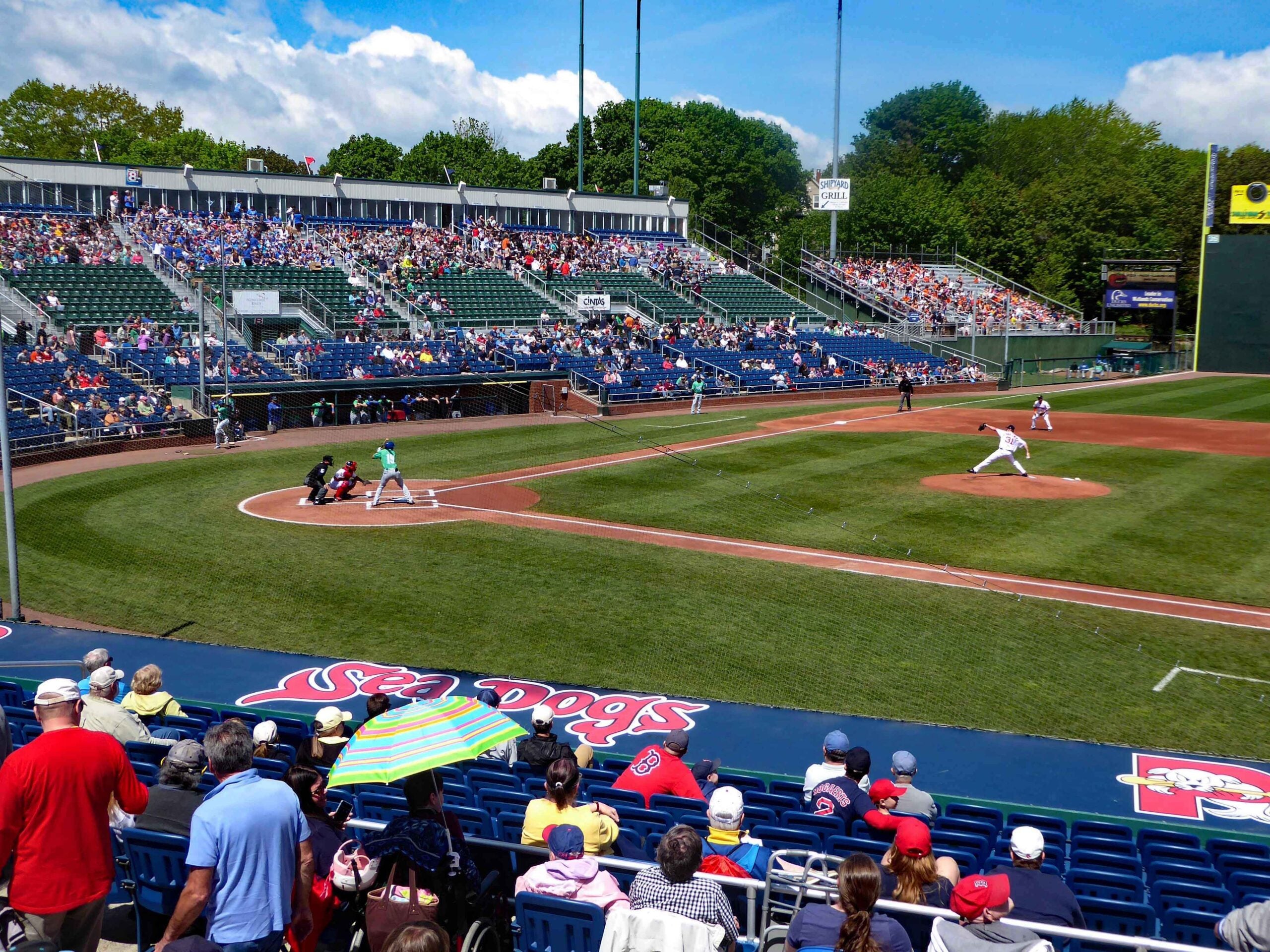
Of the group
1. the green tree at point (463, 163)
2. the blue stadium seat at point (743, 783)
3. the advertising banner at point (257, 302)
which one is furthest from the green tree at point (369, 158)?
the blue stadium seat at point (743, 783)

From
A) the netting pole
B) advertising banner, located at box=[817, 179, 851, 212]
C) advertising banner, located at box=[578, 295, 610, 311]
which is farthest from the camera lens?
advertising banner, located at box=[817, 179, 851, 212]

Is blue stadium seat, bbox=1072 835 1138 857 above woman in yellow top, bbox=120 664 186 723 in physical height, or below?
below

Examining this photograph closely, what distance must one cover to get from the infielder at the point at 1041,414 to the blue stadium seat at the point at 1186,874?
29224mm

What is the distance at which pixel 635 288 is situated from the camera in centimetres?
5728

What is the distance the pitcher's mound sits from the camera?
25.7 meters

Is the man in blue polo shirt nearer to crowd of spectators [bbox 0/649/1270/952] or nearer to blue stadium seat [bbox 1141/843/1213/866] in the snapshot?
crowd of spectators [bbox 0/649/1270/952]

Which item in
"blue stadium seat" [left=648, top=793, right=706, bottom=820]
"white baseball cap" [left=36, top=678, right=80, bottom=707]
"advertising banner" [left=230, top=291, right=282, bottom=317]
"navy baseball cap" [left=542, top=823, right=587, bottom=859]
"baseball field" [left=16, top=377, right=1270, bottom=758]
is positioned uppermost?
"advertising banner" [left=230, top=291, right=282, bottom=317]

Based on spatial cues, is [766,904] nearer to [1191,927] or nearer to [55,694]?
[1191,927]

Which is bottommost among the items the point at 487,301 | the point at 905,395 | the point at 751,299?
the point at 905,395

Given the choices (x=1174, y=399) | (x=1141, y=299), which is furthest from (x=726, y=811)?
(x=1141, y=299)

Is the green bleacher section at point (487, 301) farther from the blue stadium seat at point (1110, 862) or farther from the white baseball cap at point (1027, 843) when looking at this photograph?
the white baseball cap at point (1027, 843)

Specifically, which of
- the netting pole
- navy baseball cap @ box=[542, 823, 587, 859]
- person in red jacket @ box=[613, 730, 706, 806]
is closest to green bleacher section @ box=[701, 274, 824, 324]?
the netting pole

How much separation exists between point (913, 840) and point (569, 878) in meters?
1.86

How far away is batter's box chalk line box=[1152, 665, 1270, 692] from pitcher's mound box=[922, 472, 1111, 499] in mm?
11344
